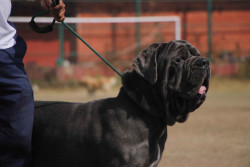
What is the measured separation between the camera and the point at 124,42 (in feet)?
55.7

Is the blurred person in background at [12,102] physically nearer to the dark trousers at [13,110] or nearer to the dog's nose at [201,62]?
the dark trousers at [13,110]

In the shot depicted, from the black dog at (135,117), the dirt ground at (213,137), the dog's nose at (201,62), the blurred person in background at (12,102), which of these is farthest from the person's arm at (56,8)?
the dirt ground at (213,137)

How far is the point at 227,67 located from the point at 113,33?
4143 mm

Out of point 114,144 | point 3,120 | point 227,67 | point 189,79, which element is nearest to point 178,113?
point 189,79

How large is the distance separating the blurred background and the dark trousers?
6.95 meters

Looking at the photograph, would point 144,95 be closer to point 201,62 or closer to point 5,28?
point 201,62

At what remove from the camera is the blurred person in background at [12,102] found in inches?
110

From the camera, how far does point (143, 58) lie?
3023mm

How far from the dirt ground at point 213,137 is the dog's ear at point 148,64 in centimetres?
219

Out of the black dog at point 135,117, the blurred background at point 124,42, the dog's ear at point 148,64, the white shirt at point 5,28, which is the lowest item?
the blurred background at point 124,42

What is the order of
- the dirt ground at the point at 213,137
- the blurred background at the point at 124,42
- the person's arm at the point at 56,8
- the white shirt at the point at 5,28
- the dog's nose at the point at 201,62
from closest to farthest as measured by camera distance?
the white shirt at the point at 5,28, the dog's nose at the point at 201,62, the person's arm at the point at 56,8, the dirt ground at the point at 213,137, the blurred background at the point at 124,42

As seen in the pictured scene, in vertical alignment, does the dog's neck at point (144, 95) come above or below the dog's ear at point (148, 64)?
below

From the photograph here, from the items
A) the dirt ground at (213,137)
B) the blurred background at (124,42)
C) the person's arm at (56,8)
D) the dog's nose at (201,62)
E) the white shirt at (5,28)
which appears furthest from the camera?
the blurred background at (124,42)

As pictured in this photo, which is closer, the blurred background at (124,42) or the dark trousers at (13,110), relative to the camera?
the dark trousers at (13,110)
